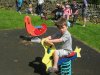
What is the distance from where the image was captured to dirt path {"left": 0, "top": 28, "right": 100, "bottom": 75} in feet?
33.1

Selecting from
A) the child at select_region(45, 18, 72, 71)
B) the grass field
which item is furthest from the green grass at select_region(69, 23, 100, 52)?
the child at select_region(45, 18, 72, 71)

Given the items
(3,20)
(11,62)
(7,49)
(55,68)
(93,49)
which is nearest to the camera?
(55,68)

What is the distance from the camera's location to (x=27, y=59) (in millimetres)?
11070

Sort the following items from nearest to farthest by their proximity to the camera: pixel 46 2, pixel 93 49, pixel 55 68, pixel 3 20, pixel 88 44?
pixel 55 68 → pixel 93 49 → pixel 88 44 → pixel 3 20 → pixel 46 2

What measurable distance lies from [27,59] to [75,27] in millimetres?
6397

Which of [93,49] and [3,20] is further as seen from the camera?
[3,20]

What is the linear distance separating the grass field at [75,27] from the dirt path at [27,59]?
2.95 ft

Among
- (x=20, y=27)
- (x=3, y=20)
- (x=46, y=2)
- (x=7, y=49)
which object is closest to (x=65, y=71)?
(x=7, y=49)

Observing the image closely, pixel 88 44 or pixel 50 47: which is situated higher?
pixel 50 47

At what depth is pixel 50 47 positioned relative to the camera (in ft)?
31.4

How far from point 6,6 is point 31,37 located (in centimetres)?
913

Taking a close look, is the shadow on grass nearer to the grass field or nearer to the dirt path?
the dirt path

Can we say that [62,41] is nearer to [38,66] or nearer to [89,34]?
[38,66]

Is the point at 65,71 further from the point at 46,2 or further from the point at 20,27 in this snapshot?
the point at 46,2
